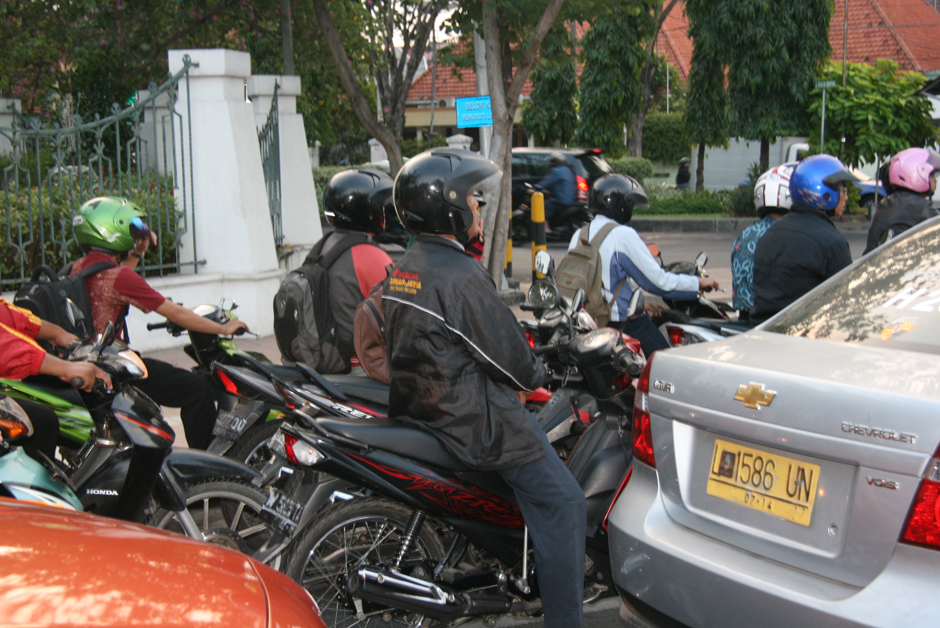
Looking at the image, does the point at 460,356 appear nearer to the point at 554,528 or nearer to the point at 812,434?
the point at 554,528

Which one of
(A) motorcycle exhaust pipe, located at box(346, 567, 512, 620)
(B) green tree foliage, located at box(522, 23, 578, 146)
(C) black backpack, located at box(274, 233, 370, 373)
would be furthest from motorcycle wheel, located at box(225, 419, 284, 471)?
(B) green tree foliage, located at box(522, 23, 578, 146)

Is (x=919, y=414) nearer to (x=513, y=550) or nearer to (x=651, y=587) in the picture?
(x=651, y=587)

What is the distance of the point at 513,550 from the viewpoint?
3.21 meters

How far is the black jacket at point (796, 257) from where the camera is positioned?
4402 millimetres

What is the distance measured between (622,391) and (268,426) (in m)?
1.79

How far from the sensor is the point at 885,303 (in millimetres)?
2742

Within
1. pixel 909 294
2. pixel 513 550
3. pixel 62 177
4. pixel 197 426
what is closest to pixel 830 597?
pixel 909 294

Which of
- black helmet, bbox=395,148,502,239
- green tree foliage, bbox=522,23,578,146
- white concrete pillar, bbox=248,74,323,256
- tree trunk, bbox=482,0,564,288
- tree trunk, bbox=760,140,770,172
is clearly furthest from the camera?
green tree foliage, bbox=522,23,578,146

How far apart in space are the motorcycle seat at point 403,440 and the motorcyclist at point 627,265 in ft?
7.34

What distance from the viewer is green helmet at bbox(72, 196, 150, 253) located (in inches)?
166

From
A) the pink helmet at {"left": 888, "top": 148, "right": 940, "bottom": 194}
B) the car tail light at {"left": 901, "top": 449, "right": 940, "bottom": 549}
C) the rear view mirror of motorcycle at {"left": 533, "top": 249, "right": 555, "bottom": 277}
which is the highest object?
the pink helmet at {"left": 888, "top": 148, "right": 940, "bottom": 194}

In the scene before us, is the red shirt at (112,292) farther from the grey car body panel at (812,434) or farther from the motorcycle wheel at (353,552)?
the grey car body panel at (812,434)

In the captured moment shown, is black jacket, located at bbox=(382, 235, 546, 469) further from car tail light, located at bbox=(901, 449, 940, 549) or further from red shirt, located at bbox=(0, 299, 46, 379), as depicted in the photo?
red shirt, located at bbox=(0, 299, 46, 379)

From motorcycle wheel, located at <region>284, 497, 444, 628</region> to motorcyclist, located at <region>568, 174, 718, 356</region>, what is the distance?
7.54 ft
